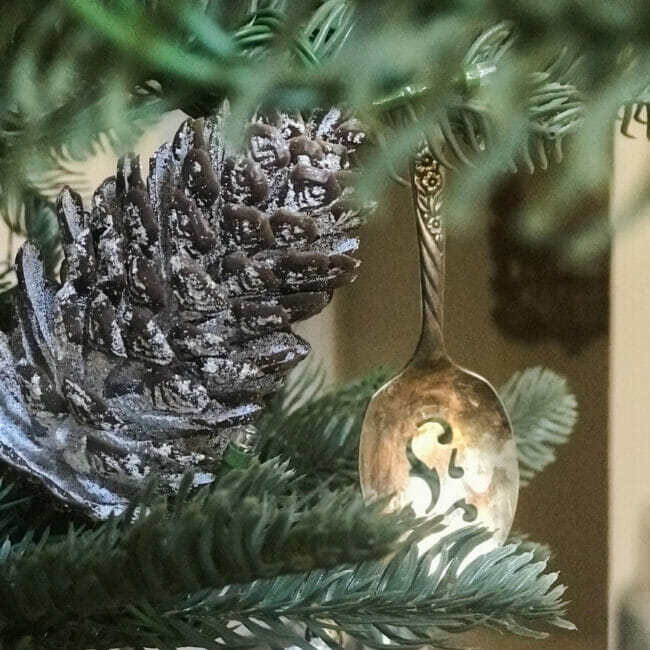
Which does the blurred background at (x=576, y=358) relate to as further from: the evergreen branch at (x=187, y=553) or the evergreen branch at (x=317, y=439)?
the evergreen branch at (x=187, y=553)

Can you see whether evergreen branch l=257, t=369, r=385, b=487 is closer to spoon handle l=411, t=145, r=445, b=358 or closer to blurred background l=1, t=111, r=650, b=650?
spoon handle l=411, t=145, r=445, b=358

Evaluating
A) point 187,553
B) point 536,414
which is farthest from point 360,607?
point 536,414

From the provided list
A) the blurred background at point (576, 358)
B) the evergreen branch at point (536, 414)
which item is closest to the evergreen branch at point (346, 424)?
the evergreen branch at point (536, 414)

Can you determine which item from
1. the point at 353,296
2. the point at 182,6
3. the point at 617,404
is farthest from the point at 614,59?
the point at 353,296

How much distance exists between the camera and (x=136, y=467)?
0.20 m

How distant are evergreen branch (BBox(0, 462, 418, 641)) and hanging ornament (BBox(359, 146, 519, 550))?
0.11m

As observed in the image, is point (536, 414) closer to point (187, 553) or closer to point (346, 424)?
point (346, 424)

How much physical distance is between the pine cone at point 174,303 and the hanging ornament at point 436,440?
9cm

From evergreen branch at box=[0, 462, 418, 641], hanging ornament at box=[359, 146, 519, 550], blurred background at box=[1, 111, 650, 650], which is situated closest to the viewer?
evergreen branch at box=[0, 462, 418, 641]

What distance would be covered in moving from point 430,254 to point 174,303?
0.43 feet

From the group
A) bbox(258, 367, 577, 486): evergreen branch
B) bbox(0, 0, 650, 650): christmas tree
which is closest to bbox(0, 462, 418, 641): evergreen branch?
bbox(0, 0, 650, 650): christmas tree

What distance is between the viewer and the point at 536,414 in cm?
35

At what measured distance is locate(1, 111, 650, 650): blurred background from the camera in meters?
0.49

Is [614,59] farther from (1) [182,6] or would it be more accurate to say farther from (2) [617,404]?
(2) [617,404]
